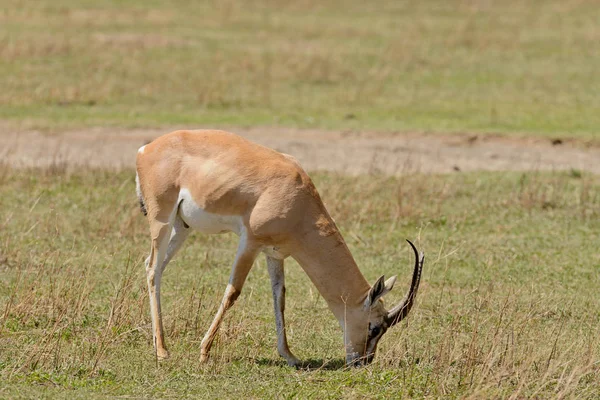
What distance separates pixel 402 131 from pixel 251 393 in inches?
424

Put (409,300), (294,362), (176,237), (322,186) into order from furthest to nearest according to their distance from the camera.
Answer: (322,186)
(176,237)
(294,362)
(409,300)

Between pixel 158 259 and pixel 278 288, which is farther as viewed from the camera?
pixel 158 259

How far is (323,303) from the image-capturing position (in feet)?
30.8

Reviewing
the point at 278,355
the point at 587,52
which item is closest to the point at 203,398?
the point at 278,355

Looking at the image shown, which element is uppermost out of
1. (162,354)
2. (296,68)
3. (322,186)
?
(162,354)

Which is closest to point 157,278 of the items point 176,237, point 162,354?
point 176,237

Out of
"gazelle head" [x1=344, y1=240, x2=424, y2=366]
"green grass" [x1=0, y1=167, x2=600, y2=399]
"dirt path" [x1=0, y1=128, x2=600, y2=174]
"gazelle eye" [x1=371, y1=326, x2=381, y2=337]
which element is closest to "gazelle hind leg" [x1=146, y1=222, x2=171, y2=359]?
"green grass" [x1=0, y1=167, x2=600, y2=399]

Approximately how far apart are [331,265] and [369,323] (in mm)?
478

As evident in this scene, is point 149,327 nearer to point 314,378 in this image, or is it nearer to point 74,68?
point 314,378

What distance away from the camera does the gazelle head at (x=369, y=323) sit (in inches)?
286

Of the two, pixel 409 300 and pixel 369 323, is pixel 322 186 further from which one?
pixel 409 300

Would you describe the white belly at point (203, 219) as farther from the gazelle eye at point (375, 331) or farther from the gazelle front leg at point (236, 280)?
the gazelle eye at point (375, 331)

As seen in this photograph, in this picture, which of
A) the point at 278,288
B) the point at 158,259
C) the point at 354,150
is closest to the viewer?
the point at 278,288

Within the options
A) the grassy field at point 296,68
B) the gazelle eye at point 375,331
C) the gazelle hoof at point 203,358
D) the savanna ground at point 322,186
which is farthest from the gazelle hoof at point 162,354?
the grassy field at point 296,68
